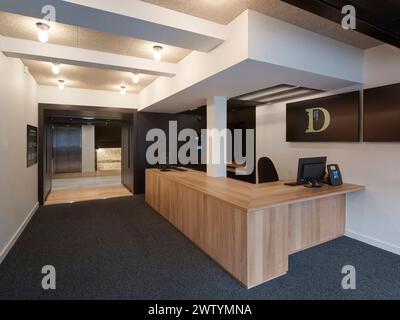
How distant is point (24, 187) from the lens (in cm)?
388

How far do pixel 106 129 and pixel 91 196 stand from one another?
6.03m

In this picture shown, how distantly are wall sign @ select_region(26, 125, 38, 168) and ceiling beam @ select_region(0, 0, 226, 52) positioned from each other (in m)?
2.87

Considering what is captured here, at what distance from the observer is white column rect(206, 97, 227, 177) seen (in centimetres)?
400

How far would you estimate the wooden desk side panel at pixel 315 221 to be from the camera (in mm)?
2971

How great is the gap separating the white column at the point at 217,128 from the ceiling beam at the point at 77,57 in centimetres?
93

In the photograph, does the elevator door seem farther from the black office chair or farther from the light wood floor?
the black office chair

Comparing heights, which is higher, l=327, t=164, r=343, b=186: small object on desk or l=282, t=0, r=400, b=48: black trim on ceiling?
l=282, t=0, r=400, b=48: black trim on ceiling

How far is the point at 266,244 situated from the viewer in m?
2.28
